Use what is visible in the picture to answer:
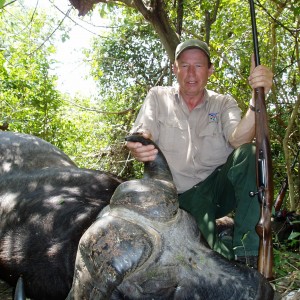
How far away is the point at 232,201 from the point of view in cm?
377

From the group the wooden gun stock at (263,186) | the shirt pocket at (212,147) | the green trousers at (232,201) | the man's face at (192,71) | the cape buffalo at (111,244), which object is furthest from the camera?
the man's face at (192,71)

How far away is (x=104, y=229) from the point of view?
1.94m

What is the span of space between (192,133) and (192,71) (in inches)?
25.1

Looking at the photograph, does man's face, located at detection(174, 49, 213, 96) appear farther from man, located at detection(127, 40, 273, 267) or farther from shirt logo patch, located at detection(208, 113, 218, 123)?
shirt logo patch, located at detection(208, 113, 218, 123)

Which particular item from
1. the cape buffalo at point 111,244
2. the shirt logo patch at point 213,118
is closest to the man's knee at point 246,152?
the shirt logo patch at point 213,118

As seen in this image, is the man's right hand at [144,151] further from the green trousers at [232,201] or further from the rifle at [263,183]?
the rifle at [263,183]

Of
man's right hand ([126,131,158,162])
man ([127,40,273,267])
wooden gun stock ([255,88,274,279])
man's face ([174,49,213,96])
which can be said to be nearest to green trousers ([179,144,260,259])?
man ([127,40,273,267])

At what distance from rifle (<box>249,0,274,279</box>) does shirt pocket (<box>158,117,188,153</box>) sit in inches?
34.7

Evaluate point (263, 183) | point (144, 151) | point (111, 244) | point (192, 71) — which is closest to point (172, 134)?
point (192, 71)

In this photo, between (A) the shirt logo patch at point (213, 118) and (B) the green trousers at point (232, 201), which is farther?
(A) the shirt logo patch at point (213, 118)

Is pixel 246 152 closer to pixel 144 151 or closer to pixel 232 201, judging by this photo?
pixel 232 201

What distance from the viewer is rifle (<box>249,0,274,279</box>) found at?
9.18 feet

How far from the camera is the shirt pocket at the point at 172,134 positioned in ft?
13.6

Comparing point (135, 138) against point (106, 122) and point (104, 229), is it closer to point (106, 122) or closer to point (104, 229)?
point (104, 229)
